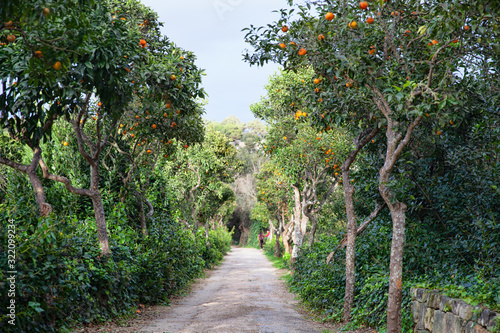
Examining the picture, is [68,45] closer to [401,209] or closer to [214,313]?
[401,209]

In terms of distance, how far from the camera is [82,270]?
696cm

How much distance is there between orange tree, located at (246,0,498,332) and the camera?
5.89m

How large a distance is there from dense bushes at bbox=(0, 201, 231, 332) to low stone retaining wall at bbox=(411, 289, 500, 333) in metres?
5.43

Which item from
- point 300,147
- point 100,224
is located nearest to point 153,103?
point 100,224

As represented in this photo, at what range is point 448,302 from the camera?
5.71 metres

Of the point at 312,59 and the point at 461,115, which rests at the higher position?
the point at 312,59

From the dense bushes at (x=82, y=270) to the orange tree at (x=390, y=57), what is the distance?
4.62 meters

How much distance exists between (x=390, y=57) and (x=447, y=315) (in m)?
4.28

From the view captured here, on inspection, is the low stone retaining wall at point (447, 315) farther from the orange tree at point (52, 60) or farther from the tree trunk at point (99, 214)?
the tree trunk at point (99, 214)

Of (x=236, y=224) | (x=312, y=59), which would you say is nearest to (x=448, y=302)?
(x=312, y=59)

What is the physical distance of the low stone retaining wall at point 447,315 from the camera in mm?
4812

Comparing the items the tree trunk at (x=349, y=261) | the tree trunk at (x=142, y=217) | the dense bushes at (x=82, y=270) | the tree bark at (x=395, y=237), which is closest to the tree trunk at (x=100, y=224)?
the dense bushes at (x=82, y=270)

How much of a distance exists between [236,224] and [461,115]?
5407cm

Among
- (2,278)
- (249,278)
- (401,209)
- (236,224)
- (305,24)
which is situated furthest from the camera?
(236,224)
